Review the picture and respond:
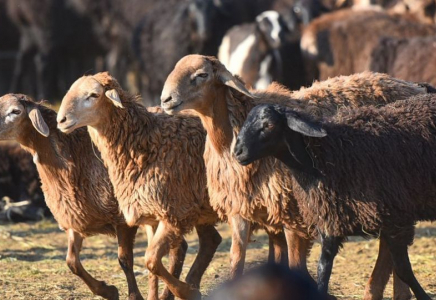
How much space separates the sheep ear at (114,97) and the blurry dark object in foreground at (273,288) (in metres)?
4.20

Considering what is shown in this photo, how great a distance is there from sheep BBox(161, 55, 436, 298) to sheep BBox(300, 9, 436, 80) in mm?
7016

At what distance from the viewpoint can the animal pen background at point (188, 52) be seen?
28.8 feet

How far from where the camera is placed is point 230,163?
6969 mm

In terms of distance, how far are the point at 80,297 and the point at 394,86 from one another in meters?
2.85

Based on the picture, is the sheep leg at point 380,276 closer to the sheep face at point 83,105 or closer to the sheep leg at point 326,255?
the sheep leg at point 326,255

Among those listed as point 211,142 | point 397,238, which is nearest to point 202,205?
point 211,142

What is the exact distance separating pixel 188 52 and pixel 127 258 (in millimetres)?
8755

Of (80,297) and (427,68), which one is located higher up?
(427,68)

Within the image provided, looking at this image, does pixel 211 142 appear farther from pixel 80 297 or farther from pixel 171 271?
pixel 80 297

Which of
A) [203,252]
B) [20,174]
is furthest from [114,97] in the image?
[20,174]

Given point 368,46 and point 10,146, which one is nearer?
point 10,146

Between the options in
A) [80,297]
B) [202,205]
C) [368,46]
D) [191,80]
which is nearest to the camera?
[191,80]

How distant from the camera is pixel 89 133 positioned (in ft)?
24.7

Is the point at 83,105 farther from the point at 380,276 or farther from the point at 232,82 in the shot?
the point at 380,276
